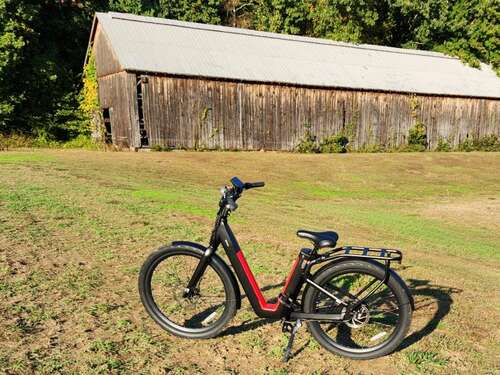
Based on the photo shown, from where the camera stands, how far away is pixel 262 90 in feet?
82.7

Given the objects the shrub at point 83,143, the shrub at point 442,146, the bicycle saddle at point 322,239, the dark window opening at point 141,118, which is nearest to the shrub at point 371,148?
the shrub at point 442,146

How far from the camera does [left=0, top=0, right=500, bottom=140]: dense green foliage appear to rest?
2647 centimetres

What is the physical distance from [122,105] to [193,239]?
18.3m

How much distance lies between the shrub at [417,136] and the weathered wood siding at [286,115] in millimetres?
353

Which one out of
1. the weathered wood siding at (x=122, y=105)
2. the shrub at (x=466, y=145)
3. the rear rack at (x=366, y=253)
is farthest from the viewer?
the shrub at (x=466, y=145)

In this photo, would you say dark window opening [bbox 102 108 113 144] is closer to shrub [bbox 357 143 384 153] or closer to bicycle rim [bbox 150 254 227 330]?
shrub [bbox 357 143 384 153]

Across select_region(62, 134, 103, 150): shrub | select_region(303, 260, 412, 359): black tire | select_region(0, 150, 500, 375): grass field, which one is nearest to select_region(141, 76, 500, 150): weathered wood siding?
select_region(62, 134, 103, 150): shrub

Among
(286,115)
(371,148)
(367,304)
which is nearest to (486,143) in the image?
(371,148)

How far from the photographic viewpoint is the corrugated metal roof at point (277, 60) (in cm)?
2364

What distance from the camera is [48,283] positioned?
16.7ft

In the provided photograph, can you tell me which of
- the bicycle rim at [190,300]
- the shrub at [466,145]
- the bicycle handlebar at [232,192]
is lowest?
the shrub at [466,145]

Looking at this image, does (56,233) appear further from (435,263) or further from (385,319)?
(435,263)

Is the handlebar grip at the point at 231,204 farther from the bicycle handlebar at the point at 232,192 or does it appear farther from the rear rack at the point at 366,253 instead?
the rear rack at the point at 366,253

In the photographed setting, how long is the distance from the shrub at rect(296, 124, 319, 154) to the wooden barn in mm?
282
